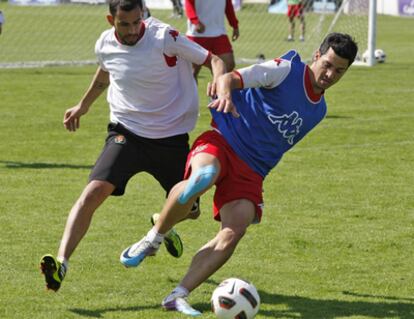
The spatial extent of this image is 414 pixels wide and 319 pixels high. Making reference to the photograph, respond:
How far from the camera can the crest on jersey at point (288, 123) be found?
6191mm

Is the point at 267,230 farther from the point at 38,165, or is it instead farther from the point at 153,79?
the point at 38,165

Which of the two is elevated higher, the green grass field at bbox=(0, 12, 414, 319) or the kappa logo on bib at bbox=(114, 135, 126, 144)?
the kappa logo on bib at bbox=(114, 135, 126, 144)

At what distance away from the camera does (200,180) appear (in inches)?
234

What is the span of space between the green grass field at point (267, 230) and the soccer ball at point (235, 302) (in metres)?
0.37

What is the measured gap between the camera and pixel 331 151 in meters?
12.1

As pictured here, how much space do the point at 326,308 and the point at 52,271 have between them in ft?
Answer: 5.43

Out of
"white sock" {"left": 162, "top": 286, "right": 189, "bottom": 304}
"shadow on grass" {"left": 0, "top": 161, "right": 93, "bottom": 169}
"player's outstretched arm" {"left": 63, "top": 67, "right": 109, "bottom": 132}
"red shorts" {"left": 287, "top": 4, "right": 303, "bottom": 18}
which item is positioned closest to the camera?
"white sock" {"left": 162, "top": 286, "right": 189, "bottom": 304}

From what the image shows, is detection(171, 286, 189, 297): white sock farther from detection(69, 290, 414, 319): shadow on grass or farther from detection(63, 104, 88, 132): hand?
detection(63, 104, 88, 132): hand

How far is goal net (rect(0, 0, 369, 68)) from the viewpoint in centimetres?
2320

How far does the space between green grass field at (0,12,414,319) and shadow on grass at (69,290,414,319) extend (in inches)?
0.5

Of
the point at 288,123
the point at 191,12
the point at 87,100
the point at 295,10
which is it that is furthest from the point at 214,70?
the point at 295,10

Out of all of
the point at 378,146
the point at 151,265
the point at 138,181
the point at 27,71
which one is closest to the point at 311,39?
the point at 27,71

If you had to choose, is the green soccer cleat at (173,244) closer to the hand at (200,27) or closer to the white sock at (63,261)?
the white sock at (63,261)

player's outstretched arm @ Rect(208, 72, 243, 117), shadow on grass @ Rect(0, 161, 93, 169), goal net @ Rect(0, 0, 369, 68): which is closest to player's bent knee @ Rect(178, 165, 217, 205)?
player's outstretched arm @ Rect(208, 72, 243, 117)
